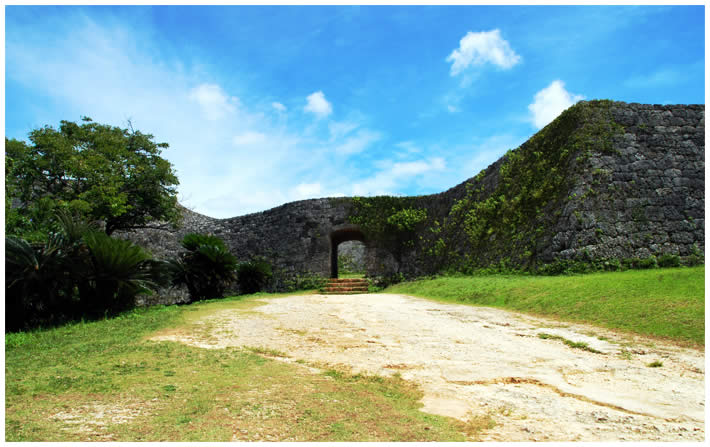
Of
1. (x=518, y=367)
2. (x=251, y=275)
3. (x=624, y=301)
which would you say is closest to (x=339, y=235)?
(x=251, y=275)

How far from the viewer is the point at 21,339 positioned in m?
4.51

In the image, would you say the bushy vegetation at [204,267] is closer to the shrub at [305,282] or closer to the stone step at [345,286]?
the stone step at [345,286]

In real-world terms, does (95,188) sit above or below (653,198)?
above

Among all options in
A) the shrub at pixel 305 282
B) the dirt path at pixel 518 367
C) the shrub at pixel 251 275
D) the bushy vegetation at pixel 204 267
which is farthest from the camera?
the shrub at pixel 305 282

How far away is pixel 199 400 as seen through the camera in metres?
2.26

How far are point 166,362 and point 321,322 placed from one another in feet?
9.40

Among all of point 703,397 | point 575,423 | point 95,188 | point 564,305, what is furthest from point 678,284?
point 95,188

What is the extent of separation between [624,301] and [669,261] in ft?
15.3

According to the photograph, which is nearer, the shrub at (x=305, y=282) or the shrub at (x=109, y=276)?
the shrub at (x=109, y=276)

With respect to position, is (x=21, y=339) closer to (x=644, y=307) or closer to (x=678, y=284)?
(x=644, y=307)

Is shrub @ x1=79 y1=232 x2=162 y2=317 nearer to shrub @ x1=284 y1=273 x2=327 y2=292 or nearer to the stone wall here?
the stone wall

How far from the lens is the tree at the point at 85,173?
13.2 m

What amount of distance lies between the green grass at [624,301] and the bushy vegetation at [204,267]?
22.1 ft

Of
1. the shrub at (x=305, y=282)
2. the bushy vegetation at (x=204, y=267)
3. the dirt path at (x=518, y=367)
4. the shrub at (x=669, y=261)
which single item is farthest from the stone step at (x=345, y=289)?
the shrub at (x=669, y=261)
